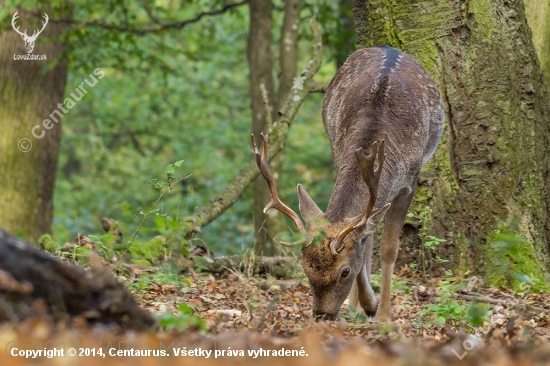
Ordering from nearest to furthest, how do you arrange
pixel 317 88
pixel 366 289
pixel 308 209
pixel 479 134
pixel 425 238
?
1. pixel 308 209
2. pixel 366 289
3. pixel 425 238
4. pixel 479 134
5. pixel 317 88

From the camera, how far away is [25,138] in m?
12.8

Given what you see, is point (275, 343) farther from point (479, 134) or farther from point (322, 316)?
point (479, 134)

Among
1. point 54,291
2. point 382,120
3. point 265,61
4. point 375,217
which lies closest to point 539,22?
point 382,120

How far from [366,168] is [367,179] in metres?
0.09

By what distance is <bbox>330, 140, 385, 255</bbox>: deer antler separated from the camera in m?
5.85

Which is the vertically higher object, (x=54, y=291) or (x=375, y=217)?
(x=375, y=217)

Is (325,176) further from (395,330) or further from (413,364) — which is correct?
(413,364)

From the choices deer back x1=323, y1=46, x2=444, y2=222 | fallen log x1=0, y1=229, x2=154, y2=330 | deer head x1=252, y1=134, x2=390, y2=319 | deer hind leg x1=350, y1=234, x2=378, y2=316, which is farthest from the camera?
deer hind leg x1=350, y1=234, x2=378, y2=316

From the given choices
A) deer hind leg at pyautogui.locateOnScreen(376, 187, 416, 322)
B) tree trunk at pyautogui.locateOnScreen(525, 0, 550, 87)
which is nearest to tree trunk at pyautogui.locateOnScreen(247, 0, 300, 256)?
tree trunk at pyautogui.locateOnScreen(525, 0, 550, 87)

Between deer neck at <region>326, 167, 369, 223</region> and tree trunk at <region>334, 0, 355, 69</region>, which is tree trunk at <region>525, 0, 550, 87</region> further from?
deer neck at <region>326, 167, 369, 223</region>

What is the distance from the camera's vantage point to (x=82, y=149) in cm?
2267

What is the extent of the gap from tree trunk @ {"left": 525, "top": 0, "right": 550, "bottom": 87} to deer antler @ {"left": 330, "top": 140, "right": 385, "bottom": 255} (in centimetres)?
460

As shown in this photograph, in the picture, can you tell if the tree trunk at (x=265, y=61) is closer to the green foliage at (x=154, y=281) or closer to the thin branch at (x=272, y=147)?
the thin branch at (x=272, y=147)

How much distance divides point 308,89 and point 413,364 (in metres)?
7.66
